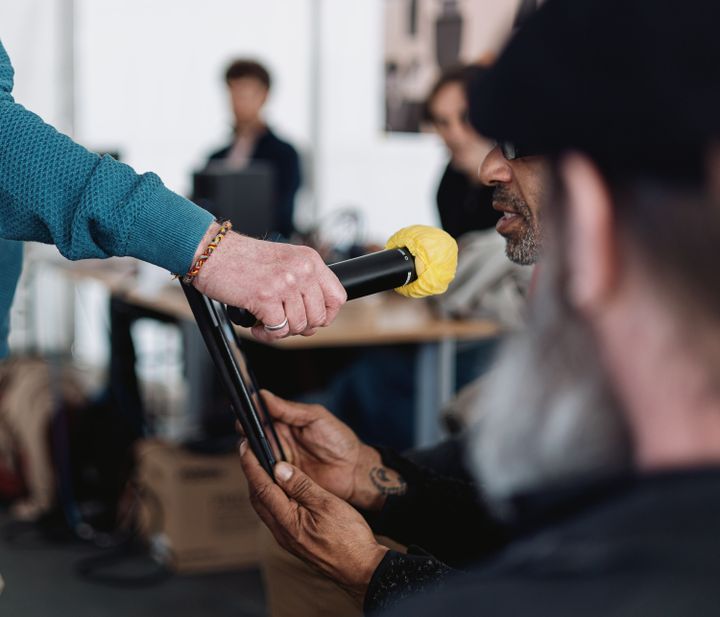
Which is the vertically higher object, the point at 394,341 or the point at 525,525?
the point at 525,525

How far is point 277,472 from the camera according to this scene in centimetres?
122

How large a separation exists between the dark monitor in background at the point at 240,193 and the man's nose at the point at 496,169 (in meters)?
2.40

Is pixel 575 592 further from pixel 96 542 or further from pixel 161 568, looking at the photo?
pixel 96 542

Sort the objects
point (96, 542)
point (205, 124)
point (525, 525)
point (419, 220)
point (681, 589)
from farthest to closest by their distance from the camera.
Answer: point (205, 124), point (419, 220), point (96, 542), point (525, 525), point (681, 589)

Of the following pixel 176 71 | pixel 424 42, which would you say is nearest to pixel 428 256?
pixel 424 42

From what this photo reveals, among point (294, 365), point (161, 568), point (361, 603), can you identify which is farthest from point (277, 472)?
point (294, 365)

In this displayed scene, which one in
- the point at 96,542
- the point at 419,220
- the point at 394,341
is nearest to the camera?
the point at 394,341

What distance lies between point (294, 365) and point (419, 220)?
5.91 feet

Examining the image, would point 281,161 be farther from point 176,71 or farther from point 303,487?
point 303,487

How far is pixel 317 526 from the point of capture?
1188 mm

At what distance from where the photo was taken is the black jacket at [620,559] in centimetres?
61

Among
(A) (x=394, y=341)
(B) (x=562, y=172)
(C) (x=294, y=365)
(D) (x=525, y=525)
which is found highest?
(B) (x=562, y=172)

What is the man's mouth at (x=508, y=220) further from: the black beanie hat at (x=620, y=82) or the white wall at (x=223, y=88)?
the white wall at (x=223, y=88)

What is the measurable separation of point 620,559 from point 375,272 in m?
0.62
